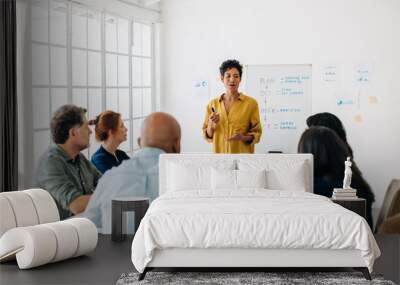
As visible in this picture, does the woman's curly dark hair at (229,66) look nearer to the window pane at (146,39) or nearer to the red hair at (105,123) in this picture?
the window pane at (146,39)

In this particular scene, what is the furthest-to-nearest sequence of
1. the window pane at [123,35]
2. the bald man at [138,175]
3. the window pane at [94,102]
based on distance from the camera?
the window pane at [123,35]
the window pane at [94,102]
the bald man at [138,175]

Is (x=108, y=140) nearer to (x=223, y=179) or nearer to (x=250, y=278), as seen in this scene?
(x=223, y=179)

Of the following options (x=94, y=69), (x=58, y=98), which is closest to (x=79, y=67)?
(x=94, y=69)

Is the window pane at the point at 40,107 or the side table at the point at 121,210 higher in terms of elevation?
the window pane at the point at 40,107

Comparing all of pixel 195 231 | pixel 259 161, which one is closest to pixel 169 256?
pixel 195 231

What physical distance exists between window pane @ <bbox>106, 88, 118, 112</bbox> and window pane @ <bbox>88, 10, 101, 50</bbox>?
56cm

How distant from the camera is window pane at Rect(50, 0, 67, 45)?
8.17 metres

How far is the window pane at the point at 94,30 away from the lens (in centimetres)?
859

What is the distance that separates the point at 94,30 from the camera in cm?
866

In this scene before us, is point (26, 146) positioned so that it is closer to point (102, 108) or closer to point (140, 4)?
point (102, 108)

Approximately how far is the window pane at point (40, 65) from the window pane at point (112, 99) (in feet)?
3.17

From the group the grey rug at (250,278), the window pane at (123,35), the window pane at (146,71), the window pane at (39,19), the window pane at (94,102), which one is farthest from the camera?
the window pane at (146,71)

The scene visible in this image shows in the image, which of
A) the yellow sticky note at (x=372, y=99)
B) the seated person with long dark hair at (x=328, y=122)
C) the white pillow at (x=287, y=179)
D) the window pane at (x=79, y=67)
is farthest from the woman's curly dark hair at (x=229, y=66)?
the yellow sticky note at (x=372, y=99)

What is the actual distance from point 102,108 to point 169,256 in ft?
10.9
